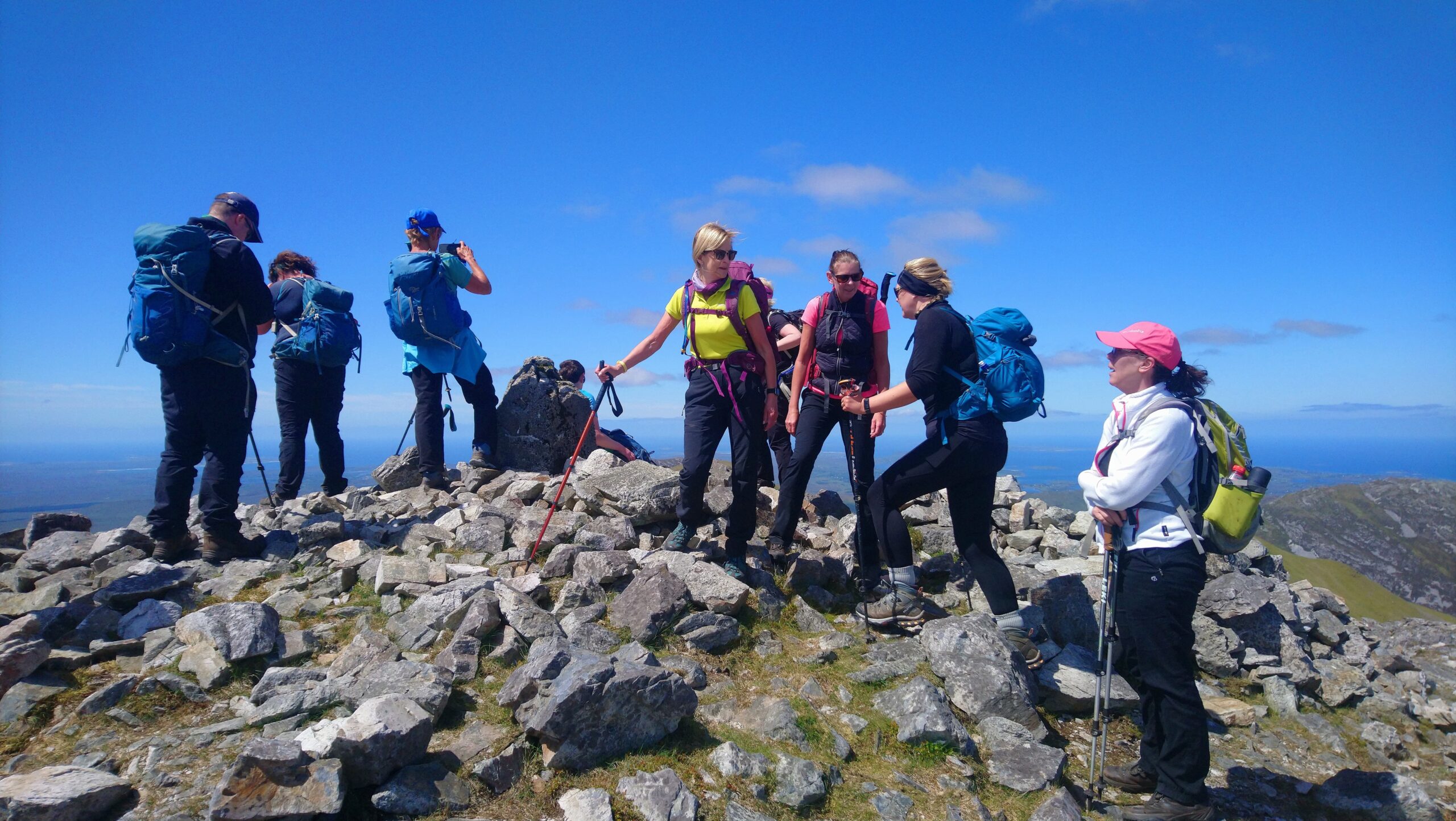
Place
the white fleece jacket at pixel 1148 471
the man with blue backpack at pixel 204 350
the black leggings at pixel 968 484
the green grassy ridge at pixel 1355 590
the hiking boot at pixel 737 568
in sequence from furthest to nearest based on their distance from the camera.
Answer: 1. the green grassy ridge at pixel 1355 590
2. the hiking boot at pixel 737 568
3. the man with blue backpack at pixel 204 350
4. the black leggings at pixel 968 484
5. the white fleece jacket at pixel 1148 471

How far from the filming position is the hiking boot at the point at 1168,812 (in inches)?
176

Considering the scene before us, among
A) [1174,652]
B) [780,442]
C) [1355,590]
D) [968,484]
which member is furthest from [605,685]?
[1355,590]

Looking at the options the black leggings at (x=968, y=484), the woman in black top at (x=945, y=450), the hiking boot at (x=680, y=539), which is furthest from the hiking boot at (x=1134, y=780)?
the hiking boot at (x=680, y=539)

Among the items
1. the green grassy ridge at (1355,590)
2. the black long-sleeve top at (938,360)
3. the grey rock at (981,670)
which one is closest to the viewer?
the grey rock at (981,670)

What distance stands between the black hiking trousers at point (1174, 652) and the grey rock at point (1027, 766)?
27.2 inches

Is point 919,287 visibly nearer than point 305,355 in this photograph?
Yes

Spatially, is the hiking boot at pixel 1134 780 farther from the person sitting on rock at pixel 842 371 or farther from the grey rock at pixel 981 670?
the person sitting on rock at pixel 842 371

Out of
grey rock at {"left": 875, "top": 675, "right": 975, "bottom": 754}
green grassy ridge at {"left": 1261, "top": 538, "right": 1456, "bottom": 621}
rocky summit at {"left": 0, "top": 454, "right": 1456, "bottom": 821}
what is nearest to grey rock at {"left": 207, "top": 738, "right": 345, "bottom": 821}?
rocky summit at {"left": 0, "top": 454, "right": 1456, "bottom": 821}

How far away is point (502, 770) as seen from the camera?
13.4 feet

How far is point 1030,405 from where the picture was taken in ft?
18.7

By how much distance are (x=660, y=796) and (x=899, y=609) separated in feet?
11.2

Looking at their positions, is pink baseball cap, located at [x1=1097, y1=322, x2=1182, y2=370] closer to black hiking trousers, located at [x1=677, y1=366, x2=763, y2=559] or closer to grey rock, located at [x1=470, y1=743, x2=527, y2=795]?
black hiking trousers, located at [x1=677, y1=366, x2=763, y2=559]

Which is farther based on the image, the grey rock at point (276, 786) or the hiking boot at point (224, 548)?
the hiking boot at point (224, 548)

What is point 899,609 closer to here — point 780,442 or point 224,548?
point 780,442
